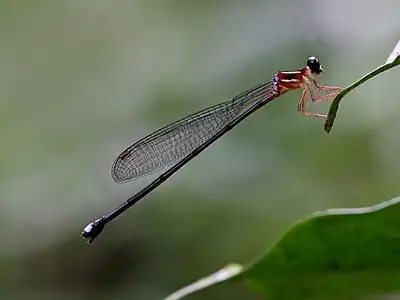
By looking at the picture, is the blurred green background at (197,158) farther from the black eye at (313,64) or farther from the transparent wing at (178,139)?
the black eye at (313,64)

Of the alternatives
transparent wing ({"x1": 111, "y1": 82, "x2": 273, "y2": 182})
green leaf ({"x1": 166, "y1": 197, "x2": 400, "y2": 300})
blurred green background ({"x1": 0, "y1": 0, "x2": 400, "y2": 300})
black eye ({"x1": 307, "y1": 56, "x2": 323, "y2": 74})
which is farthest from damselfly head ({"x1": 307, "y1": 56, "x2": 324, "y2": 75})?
green leaf ({"x1": 166, "y1": 197, "x2": 400, "y2": 300})

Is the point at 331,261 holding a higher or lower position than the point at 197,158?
lower

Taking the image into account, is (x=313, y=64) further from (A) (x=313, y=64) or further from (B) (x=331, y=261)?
(B) (x=331, y=261)

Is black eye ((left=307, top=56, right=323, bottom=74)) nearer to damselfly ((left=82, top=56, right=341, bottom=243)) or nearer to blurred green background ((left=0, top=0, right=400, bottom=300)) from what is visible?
damselfly ((left=82, top=56, right=341, bottom=243))

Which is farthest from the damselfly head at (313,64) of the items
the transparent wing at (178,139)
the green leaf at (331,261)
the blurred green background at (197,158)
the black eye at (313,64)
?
the green leaf at (331,261)

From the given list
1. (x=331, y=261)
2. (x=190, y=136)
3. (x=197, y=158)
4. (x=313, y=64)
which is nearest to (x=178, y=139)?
(x=190, y=136)
